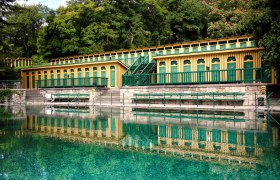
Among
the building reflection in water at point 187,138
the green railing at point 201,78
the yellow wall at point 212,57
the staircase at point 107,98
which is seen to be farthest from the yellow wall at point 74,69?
the building reflection in water at point 187,138

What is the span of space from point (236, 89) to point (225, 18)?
21.6 metres

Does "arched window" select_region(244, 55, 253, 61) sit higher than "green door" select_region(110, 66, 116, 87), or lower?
higher

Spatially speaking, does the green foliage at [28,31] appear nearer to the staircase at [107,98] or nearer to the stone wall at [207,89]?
the staircase at [107,98]

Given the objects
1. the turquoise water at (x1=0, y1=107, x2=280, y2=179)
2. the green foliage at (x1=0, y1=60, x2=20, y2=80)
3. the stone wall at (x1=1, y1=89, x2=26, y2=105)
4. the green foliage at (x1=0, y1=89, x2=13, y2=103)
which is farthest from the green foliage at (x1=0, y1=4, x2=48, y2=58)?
the turquoise water at (x1=0, y1=107, x2=280, y2=179)

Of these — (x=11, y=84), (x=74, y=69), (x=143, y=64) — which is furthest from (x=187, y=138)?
(x=11, y=84)

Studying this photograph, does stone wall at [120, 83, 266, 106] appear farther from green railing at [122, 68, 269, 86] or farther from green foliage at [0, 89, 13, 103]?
green foliage at [0, 89, 13, 103]

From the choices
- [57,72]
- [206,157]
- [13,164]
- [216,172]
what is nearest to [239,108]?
[206,157]

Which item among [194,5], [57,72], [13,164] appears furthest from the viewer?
[194,5]

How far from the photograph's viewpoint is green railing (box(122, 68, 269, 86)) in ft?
68.0

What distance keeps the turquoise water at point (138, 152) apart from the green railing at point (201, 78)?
1035cm

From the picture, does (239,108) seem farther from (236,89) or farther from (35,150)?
(35,150)

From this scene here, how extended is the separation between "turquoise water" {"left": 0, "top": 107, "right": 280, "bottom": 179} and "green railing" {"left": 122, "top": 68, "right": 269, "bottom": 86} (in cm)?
1035

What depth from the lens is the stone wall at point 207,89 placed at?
1891 centimetres

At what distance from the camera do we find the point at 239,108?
18.4 meters
